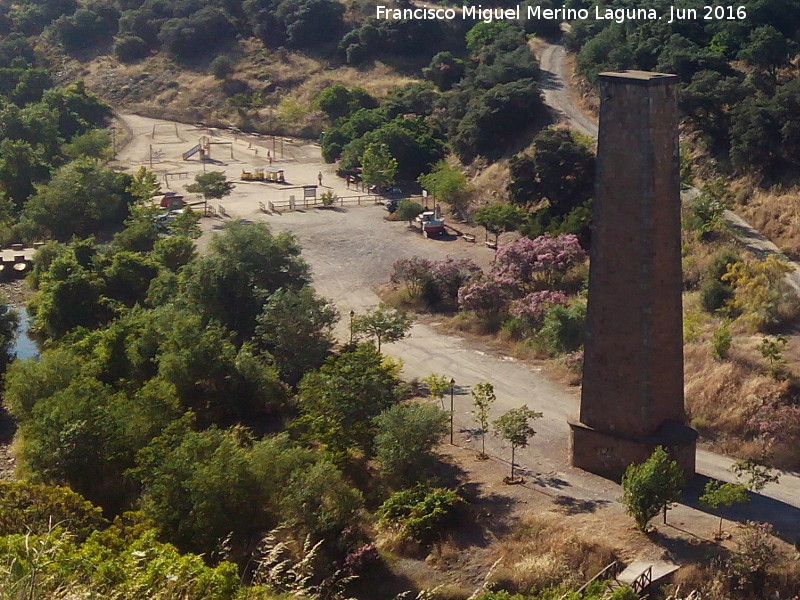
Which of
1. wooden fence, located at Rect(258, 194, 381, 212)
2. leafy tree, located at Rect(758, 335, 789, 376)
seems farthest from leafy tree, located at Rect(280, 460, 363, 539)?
wooden fence, located at Rect(258, 194, 381, 212)

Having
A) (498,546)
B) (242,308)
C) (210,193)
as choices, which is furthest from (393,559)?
(210,193)

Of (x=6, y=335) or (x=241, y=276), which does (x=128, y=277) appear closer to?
(x=6, y=335)

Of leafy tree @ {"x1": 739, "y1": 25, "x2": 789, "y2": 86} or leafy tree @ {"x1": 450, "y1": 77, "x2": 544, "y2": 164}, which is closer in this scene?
leafy tree @ {"x1": 739, "y1": 25, "x2": 789, "y2": 86}

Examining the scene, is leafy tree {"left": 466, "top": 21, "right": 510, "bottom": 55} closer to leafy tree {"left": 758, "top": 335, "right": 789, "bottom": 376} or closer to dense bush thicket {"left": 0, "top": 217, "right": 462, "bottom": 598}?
dense bush thicket {"left": 0, "top": 217, "right": 462, "bottom": 598}

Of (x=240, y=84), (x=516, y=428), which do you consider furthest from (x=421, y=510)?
(x=240, y=84)

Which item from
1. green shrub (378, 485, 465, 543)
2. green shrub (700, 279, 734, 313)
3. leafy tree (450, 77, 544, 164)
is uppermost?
leafy tree (450, 77, 544, 164)

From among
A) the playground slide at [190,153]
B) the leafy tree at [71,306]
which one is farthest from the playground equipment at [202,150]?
the leafy tree at [71,306]

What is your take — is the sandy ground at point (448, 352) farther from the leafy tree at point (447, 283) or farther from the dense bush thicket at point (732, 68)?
the dense bush thicket at point (732, 68)
